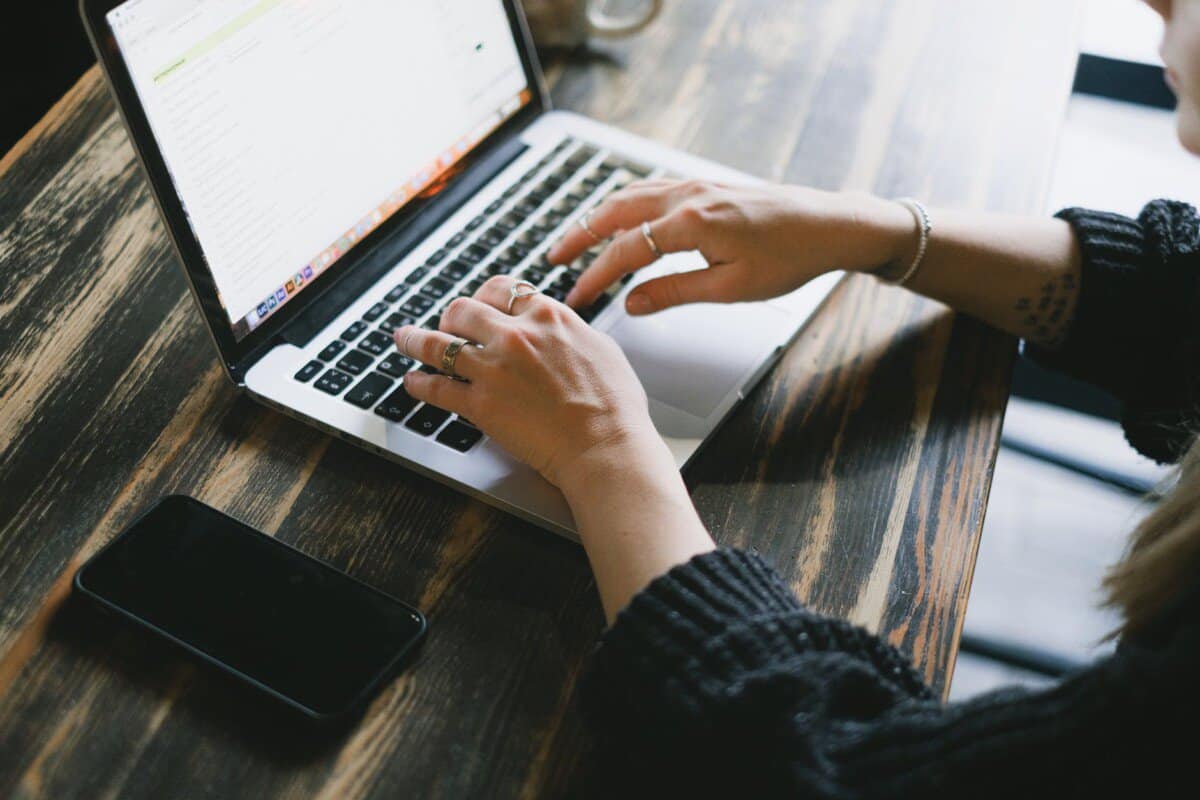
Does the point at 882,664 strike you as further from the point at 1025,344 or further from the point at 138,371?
the point at 138,371

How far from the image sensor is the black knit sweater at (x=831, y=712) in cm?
53

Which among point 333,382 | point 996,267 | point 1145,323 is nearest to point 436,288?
point 333,382

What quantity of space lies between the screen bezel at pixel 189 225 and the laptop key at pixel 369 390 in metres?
0.08

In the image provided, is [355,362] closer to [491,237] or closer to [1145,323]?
[491,237]

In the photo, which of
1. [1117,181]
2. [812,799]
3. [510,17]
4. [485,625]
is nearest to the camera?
[812,799]

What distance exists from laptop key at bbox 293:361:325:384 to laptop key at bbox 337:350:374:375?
2 cm

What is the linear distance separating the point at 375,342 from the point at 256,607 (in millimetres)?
248

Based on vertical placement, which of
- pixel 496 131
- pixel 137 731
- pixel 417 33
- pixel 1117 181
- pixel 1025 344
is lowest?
pixel 1117 181

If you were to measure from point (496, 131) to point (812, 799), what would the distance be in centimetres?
69

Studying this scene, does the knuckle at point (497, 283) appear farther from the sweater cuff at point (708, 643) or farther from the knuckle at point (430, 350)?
the sweater cuff at point (708, 643)

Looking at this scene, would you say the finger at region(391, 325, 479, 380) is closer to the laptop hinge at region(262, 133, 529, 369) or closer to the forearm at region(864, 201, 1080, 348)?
the laptop hinge at region(262, 133, 529, 369)

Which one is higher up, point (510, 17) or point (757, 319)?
point (510, 17)

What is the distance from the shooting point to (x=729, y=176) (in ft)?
3.32

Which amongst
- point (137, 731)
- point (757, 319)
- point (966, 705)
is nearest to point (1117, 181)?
point (757, 319)
